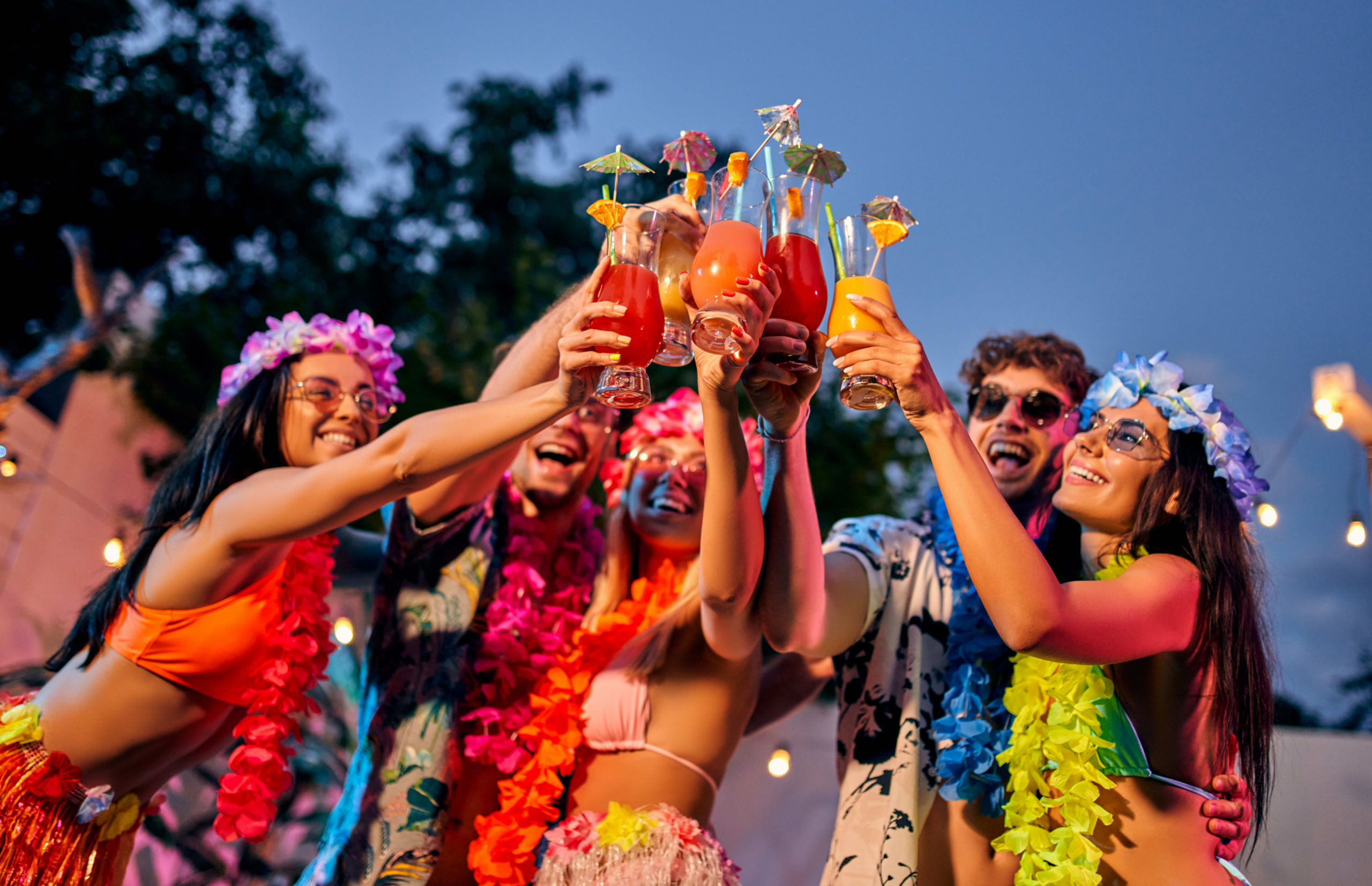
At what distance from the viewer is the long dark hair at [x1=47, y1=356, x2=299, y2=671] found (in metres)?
2.20

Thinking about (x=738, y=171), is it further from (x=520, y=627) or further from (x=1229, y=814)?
(x=1229, y=814)

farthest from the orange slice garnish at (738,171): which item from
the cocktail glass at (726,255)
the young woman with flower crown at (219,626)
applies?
the young woman with flower crown at (219,626)

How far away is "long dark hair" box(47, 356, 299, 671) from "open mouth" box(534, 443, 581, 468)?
0.70m

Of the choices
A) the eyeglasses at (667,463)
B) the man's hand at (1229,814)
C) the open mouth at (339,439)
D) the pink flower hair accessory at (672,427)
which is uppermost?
the pink flower hair accessory at (672,427)

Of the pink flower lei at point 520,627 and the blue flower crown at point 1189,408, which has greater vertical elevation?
the blue flower crown at point 1189,408

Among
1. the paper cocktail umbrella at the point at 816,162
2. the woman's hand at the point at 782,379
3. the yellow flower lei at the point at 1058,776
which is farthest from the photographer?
the yellow flower lei at the point at 1058,776

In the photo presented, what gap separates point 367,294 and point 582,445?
37.4 ft

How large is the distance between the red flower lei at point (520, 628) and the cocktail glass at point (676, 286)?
1080 mm

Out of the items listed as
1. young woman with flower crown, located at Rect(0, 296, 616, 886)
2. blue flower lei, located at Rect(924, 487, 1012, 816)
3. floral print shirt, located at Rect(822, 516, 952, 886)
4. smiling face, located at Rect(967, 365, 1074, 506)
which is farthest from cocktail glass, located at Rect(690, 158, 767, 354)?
smiling face, located at Rect(967, 365, 1074, 506)

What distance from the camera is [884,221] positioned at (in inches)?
61.3

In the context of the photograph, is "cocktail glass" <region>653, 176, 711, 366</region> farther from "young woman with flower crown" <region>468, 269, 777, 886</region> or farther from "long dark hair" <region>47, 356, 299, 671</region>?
"long dark hair" <region>47, 356, 299, 671</region>

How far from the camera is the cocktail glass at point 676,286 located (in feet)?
5.31

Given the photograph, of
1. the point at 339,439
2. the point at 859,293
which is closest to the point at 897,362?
the point at 859,293

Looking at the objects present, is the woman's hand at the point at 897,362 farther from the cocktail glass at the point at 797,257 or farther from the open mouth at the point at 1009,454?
the open mouth at the point at 1009,454
